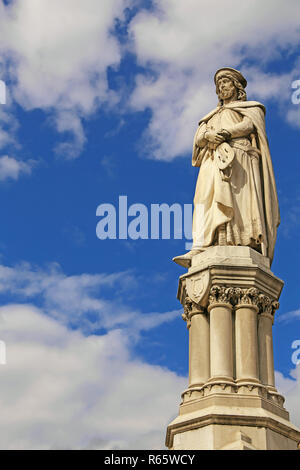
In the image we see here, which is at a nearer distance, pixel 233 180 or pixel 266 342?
pixel 266 342

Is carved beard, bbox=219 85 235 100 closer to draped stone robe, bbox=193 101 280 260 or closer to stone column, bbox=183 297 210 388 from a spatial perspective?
draped stone robe, bbox=193 101 280 260

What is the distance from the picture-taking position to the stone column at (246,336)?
65.2ft

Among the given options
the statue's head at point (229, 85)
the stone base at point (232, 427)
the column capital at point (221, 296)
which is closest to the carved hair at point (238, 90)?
the statue's head at point (229, 85)

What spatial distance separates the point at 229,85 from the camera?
24.5 meters

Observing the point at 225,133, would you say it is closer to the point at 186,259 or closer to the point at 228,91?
the point at 228,91

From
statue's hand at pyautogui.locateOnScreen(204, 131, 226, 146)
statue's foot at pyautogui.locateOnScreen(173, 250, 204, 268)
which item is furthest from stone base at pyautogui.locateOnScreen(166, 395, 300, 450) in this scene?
statue's hand at pyautogui.locateOnScreen(204, 131, 226, 146)

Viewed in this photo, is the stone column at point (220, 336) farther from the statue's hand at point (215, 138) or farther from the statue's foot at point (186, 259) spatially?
the statue's hand at point (215, 138)

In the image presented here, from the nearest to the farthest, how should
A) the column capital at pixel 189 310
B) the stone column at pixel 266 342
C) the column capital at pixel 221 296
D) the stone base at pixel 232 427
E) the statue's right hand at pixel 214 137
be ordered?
the stone base at pixel 232 427 → the stone column at pixel 266 342 → the column capital at pixel 221 296 → the column capital at pixel 189 310 → the statue's right hand at pixel 214 137

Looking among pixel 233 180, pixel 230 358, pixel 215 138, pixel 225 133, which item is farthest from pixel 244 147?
pixel 230 358

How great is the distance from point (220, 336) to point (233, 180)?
4.59 metres

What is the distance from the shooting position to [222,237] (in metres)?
22.0

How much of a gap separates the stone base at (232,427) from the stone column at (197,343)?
89cm

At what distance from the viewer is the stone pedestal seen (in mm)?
18875
